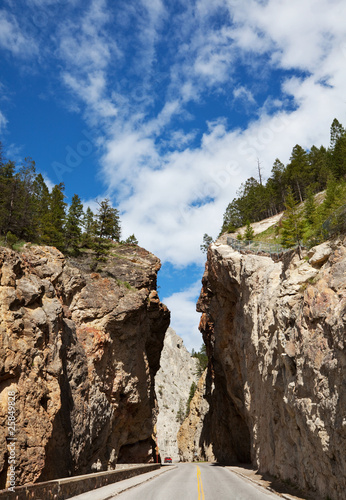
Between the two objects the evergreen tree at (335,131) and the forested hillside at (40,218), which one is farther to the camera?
the evergreen tree at (335,131)

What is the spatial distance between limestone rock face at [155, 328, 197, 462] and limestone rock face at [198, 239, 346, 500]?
266ft

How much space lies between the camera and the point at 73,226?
39.4 m

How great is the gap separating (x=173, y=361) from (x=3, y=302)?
12245 centimetres

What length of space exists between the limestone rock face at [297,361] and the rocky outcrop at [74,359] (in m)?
10.6

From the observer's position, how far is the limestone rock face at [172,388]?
342ft

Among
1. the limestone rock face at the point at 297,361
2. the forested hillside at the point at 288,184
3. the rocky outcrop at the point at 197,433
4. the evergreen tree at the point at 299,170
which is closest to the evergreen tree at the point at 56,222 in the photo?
the limestone rock face at the point at 297,361

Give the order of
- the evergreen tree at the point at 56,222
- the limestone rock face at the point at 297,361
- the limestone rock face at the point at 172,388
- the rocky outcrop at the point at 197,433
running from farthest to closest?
the limestone rock face at the point at 172,388
the rocky outcrop at the point at 197,433
the evergreen tree at the point at 56,222
the limestone rock face at the point at 297,361

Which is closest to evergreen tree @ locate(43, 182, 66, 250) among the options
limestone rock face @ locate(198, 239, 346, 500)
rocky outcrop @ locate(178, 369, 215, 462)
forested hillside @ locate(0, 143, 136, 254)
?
forested hillside @ locate(0, 143, 136, 254)

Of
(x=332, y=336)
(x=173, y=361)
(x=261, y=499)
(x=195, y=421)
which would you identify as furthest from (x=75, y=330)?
(x=173, y=361)

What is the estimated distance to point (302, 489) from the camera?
1507cm

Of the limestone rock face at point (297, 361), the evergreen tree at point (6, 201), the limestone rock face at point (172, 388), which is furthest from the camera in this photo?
the limestone rock face at point (172, 388)

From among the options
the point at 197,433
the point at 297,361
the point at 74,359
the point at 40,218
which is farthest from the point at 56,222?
the point at 197,433

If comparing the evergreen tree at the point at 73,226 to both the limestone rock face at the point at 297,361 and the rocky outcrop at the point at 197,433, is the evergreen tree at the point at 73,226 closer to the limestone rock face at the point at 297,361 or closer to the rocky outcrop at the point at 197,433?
the limestone rock face at the point at 297,361

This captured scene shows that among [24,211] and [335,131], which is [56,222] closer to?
[24,211]
